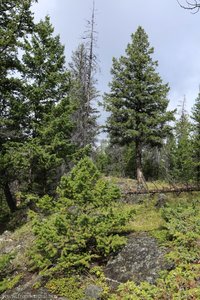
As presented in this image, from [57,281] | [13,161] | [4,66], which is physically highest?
[4,66]

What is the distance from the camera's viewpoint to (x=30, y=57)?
17.7 m

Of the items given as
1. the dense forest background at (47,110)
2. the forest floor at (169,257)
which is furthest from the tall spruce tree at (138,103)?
the forest floor at (169,257)

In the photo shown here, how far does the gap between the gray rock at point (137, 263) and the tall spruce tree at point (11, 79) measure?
8765mm

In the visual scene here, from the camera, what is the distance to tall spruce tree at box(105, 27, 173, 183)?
23672 mm

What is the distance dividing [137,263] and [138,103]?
17399mm

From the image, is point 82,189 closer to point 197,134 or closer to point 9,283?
point 9,283

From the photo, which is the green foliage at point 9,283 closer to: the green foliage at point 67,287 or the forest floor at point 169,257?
the forest floor at point 169,257

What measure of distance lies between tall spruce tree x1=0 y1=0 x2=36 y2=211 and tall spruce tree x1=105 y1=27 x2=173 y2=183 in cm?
859

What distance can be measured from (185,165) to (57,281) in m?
28.4

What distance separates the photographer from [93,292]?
7.58 m

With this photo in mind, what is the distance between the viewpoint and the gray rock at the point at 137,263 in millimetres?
7879

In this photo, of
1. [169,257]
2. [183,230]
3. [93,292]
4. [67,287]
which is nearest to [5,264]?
[67,287]

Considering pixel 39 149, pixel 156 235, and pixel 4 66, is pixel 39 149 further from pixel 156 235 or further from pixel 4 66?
pixel 156 235

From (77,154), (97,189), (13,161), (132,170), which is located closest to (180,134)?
(132,170)
